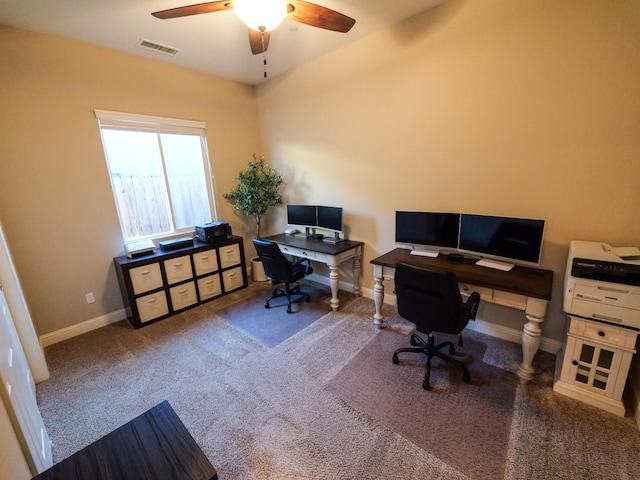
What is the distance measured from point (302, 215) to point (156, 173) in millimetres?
1899

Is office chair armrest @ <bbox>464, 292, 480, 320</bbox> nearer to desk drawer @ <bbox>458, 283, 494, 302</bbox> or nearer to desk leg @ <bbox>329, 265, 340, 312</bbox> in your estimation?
desk drawer @ <bbox>458, 283, 494, 302</bbox>

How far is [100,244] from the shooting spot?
9.70ft

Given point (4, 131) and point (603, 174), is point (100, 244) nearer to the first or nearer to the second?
point (4, 131)

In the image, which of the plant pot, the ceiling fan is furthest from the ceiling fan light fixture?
the plant pot

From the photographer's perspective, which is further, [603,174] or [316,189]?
[316,189]

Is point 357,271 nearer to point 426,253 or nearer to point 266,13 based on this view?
point 426,253

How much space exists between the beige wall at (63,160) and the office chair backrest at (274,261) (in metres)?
1.65

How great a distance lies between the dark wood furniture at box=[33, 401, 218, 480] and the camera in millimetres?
962

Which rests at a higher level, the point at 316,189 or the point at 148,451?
the point at 316,189

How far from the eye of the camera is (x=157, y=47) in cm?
279

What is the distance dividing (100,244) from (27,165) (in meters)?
0.92

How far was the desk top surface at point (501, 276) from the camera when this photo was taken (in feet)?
6.18

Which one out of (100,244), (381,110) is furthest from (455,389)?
(100,244)

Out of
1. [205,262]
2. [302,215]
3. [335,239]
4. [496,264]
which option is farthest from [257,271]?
[496,264]
